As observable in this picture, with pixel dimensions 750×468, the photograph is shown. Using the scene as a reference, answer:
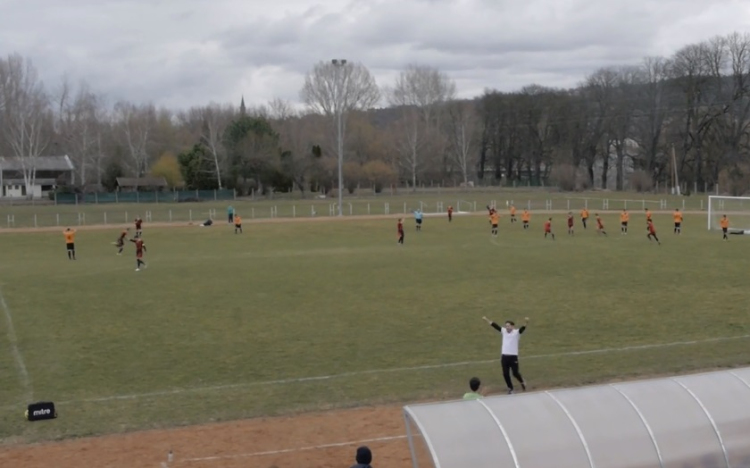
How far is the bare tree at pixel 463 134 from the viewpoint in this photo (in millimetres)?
106688

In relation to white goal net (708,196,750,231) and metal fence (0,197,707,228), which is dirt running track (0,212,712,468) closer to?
white goal net (708,196,750,231)

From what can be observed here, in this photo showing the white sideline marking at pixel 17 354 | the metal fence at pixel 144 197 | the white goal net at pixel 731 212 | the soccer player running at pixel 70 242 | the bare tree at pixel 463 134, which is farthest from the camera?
the bare tree at pixel 463 134

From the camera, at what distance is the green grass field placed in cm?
1565

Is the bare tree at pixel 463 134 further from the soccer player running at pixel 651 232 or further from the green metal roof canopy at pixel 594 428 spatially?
the green metal roof canopy at pixel 594 428

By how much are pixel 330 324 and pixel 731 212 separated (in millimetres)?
35868

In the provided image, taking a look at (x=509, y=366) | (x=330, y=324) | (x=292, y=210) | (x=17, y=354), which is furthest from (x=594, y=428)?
(x=292, y=210)

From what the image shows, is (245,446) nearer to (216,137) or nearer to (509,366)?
(509,366)

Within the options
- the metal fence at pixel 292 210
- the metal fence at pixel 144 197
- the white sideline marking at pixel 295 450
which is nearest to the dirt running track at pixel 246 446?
the white sideline marking at pixel 295 450

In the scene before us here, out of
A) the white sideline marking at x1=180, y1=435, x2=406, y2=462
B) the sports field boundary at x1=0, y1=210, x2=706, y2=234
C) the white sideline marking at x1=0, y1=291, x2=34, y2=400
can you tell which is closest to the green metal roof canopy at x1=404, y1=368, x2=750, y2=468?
the white sideline marking at x1=180, y1=435, x2=406, y2=462

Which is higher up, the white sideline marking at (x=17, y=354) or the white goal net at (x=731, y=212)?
the white goal net at (x=731, y=212)

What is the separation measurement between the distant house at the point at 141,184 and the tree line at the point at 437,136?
184 cm

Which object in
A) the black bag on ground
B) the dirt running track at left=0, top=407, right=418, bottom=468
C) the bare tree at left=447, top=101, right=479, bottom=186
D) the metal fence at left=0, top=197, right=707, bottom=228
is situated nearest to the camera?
the dirt running track at left=0, top=407, right=418, bottom=468

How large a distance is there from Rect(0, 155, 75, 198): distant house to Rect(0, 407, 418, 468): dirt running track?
8222 centimetres

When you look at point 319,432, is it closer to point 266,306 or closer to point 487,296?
point 266,306
